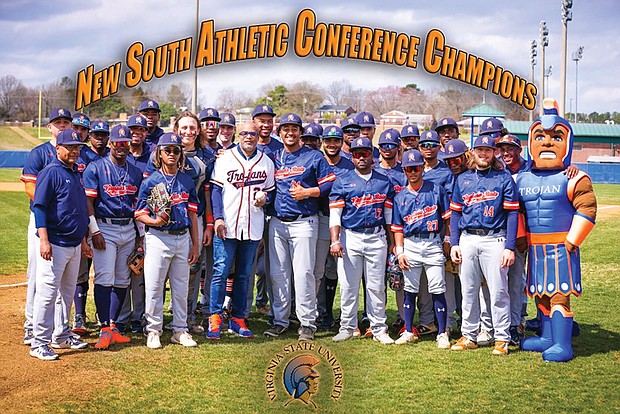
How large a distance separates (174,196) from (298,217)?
45.7 inches

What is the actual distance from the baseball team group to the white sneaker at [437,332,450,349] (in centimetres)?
2

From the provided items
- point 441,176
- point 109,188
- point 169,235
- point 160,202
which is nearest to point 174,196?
point 160,202

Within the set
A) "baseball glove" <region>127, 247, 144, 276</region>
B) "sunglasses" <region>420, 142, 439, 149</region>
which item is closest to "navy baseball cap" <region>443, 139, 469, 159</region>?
"sunglasses" <region>420, 142, 439, 149</region>

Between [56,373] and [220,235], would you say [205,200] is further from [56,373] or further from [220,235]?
[56,373]

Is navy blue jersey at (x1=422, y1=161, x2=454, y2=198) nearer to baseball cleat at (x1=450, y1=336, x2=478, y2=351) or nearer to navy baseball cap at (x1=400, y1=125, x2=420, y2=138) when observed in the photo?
navy baseball cap at (x1=400, y1=125, x2=420, y2=138)

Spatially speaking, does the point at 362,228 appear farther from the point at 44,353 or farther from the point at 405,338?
the point at 44,353

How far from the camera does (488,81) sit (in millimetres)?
7527

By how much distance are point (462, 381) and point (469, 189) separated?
1.68 meters

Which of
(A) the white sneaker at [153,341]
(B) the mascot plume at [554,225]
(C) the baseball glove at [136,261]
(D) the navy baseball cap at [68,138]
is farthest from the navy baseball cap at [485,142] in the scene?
(D) the navy baseball cap at [68,138]

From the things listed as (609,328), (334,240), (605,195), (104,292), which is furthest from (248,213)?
(605,195)

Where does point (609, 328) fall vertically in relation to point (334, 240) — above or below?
below

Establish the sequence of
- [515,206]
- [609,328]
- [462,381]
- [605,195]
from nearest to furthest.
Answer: [462,381], [515,206], [609,328], [605,195]

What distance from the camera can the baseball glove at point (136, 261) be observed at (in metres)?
6.10

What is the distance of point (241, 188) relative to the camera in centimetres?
627
